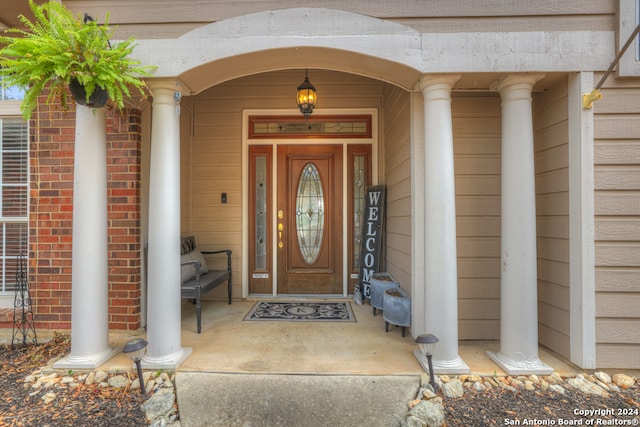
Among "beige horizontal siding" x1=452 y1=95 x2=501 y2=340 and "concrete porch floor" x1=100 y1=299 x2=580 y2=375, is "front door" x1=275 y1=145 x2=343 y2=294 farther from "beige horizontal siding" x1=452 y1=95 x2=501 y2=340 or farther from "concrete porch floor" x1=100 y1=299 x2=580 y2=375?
"beige horizontal siding" x1=452 y1=95 x2=501 y2=340

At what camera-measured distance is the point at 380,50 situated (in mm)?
2234

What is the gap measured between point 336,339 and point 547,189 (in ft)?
6.65

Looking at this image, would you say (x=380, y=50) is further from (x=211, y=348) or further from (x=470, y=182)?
(x=211, y=348)

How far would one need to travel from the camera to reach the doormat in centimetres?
324

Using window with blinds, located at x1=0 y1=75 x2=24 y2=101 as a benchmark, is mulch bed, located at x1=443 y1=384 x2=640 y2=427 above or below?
below

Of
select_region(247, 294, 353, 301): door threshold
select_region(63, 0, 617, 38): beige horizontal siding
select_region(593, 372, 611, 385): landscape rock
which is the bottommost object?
select_region(593, 372, 611, 385): landscape rock

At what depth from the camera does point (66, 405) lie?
1.97 m

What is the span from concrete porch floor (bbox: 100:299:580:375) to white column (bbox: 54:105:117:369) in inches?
8.6

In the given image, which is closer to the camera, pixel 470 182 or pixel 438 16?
pixel 438 16

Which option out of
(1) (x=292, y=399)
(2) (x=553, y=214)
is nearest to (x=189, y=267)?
(1) (x=292, y=399)

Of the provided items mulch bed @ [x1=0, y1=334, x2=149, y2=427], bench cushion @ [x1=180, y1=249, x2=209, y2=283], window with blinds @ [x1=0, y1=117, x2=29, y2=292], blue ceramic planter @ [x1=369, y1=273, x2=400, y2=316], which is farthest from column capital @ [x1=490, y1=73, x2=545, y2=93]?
window with blinds @ [x1=0, y1=117, x2=29, y2=292]

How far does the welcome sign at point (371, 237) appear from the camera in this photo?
3.65 metres

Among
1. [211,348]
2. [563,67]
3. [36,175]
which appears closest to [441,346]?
[211,348]

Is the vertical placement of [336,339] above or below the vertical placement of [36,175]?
below
